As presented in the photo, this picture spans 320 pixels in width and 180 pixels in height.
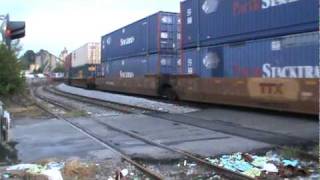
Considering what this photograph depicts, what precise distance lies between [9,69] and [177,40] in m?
9.98

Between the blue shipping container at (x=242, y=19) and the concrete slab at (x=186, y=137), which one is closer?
the concrete slab at (x=186, y=137)

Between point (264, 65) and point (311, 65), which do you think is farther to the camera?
point (264, 65)

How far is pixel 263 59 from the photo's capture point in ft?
60.2

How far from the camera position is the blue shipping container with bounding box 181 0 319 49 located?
54.9ft

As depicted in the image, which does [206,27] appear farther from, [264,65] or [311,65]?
[311,65]

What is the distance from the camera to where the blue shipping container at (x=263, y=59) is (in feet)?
52.9

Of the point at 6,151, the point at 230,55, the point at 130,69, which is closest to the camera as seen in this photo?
the point at 6,151

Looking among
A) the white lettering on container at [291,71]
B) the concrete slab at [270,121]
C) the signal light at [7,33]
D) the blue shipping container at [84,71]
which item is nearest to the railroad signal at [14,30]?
the signal light at [7,33]

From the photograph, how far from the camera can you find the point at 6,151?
37.9 ft

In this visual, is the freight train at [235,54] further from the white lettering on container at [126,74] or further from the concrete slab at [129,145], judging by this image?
the concrete slab at [129,145]

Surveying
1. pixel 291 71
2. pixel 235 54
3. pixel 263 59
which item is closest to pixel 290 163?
pixel 291 71

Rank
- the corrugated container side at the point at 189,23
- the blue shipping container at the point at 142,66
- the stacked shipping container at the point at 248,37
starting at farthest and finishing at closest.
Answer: the blue shipping container at the point at 142,66, the corrugated container side at the point at 189,23, the stacked shipping container at the point at 248,37

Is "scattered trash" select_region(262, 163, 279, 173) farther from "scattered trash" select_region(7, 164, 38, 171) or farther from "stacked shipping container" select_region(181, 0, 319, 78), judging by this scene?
"stacked shipping container" select_region(181, 0, 319, 78)

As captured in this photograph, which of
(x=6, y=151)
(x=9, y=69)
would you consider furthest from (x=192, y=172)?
(x=9, y=69)
